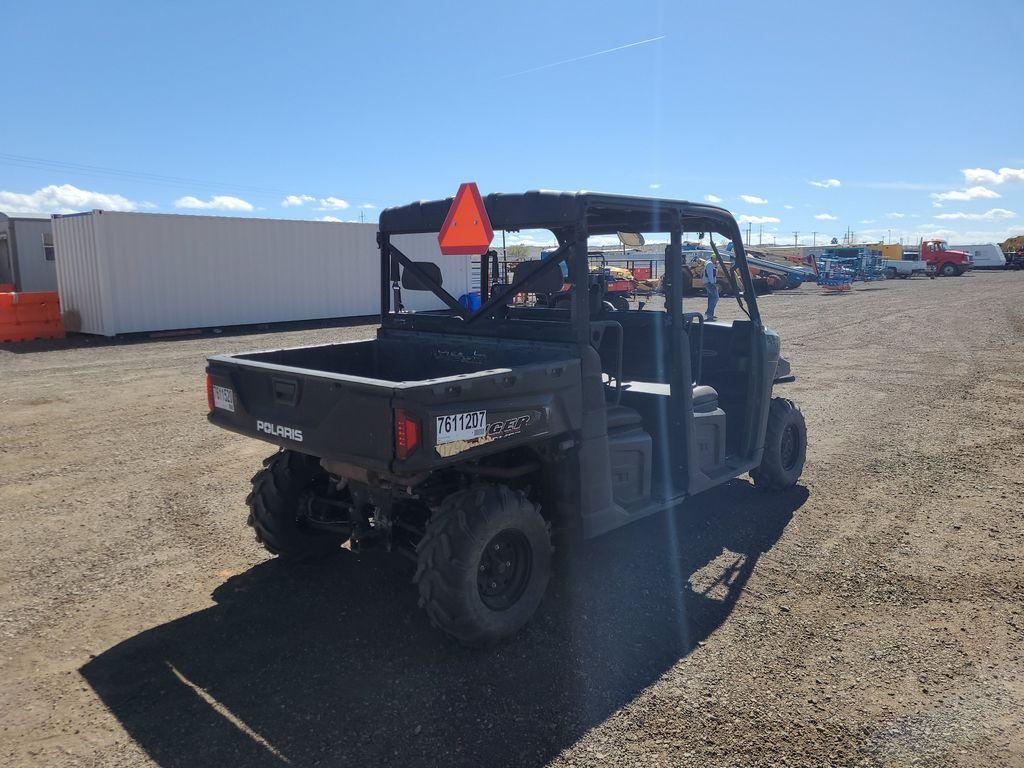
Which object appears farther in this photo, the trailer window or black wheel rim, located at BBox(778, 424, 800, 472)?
the trailer window

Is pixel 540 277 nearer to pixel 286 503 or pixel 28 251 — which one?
pixel 286 503

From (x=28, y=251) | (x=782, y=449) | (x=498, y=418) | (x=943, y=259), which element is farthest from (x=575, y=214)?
(x=943, y=259)

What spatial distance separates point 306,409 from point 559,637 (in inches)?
68.4

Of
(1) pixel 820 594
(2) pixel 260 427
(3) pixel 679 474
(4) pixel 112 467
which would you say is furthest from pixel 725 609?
(4) pixel 112 467

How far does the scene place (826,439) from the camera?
786cm

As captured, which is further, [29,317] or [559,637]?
[29,317]

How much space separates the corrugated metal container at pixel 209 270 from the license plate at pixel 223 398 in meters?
12.0

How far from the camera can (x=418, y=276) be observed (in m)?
4.93

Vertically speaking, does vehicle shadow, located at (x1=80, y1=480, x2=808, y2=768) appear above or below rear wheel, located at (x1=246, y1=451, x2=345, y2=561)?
below

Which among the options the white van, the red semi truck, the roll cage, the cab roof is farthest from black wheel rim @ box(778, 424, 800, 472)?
the white van

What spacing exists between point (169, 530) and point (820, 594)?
14.2ft

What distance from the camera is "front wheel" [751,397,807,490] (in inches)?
235

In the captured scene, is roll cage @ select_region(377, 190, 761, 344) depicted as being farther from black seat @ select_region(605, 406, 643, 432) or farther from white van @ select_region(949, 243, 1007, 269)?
white van @ select_region(949, 243, 1007, 269)

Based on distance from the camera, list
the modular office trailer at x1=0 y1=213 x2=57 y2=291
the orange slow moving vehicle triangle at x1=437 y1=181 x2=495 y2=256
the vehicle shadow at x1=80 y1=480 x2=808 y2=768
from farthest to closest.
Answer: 1. the modular office trailer at x1=0 y1=213 x2=57 y2=291
2. the orange slow moving vehicle triangle at x1=437 y1=181 x2=495 y2=256
3. the vehicle shadow at x1=80 y1=480 x2=808 y2=768
